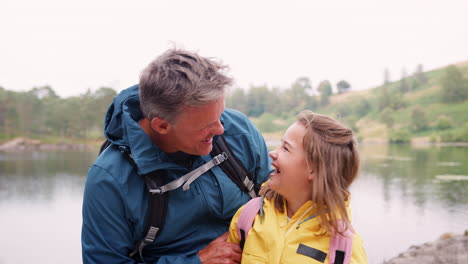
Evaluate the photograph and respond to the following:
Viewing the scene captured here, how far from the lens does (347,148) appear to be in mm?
1660

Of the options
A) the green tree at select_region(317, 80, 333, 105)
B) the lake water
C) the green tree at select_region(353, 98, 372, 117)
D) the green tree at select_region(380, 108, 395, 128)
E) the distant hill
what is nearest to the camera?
the lake water

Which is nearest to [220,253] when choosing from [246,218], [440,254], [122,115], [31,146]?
[246,218]

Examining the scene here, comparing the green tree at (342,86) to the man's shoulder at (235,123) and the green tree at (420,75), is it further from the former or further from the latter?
the man's shoulder at (235,123)

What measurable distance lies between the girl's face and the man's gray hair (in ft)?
1.31

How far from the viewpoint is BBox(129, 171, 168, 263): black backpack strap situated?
1613 mm

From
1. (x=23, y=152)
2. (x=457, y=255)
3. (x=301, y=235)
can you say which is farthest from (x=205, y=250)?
(x=23, y=152)

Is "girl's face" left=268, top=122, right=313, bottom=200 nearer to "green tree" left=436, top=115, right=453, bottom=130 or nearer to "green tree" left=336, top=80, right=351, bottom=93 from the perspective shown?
"green tree" left=436, top=115, right=453, bottom=130

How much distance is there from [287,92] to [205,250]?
76.4m

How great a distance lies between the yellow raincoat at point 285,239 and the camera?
157cm

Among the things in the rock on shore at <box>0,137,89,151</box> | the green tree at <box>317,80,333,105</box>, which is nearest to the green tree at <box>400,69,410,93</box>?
the green tree at <box>317,80,333,105</box>

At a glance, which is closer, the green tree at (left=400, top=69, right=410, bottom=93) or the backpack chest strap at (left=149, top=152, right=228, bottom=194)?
the backpack chest strap at (left=149, top=152, right=228, bottom=194)

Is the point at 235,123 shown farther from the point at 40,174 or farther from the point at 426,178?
the point at 426,178

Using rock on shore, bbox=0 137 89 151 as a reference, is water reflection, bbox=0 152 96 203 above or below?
below

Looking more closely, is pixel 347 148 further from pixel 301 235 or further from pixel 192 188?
pixel 192 188
